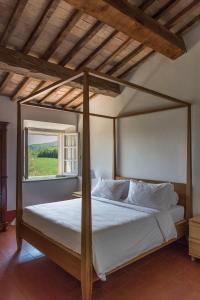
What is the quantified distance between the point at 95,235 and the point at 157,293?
0.91 meters

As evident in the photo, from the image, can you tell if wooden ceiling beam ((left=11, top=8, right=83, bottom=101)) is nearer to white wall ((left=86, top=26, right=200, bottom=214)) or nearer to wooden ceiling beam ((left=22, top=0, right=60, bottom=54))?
wooden ceiling beam ((left=22, top=0, right=60, bottom=54))

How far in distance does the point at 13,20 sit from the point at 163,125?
2.75 m

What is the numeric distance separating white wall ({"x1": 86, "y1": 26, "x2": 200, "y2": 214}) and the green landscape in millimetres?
1877

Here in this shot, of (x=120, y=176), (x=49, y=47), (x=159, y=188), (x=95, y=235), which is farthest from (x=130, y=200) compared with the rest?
(x=49, y=47)

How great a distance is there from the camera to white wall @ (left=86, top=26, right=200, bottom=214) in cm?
358

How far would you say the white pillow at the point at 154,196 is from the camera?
3.39 metres

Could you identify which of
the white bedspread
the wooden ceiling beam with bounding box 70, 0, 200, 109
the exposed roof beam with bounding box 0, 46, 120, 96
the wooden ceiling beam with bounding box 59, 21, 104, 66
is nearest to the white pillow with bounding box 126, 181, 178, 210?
the white bedspread

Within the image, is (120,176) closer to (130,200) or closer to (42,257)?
(130,200)

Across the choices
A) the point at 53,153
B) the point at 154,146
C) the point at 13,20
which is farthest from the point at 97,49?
the point at 53,153

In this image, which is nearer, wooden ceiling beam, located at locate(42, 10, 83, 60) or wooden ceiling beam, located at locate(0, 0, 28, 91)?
wooden ceiling beam, located at locate(0, 0, 28, 91)

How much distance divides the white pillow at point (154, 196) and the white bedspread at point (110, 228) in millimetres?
180

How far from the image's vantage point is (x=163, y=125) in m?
3.97

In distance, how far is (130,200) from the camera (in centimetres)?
371

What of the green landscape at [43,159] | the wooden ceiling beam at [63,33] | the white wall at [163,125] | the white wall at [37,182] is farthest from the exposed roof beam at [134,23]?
the green landscape at [43,159]
